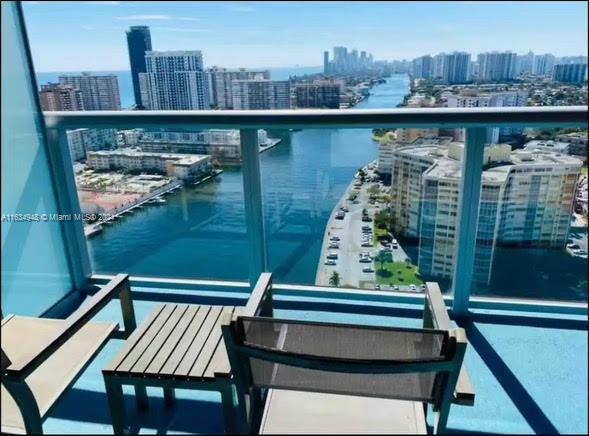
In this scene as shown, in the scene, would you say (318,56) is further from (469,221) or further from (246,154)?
(469,221)

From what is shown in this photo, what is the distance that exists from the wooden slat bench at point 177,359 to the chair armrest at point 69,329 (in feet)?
0.66

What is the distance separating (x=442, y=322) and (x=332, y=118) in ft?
4.66

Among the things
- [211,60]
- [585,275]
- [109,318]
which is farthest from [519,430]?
[211,60]

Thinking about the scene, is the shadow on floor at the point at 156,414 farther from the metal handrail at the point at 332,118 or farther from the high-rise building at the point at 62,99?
the high-rise building at the point at 62,99

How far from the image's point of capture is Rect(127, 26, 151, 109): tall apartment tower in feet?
9.54

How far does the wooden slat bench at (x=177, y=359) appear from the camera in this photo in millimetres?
1754

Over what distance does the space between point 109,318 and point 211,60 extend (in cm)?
187

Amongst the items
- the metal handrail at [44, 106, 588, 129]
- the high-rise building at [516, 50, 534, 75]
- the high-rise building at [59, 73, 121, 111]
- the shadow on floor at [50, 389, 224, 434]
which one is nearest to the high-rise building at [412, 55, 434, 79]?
the metal handrail at [44, 106, 588, 129]

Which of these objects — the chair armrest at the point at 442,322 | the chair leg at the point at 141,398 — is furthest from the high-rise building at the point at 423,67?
the chair leg at the point at 141,398

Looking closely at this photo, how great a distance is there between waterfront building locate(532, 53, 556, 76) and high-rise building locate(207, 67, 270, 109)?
1.59m

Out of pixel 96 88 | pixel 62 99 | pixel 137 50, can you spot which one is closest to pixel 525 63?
pixel 137 50

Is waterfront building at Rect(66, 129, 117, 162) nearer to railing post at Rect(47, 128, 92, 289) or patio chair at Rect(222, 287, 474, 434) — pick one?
railing post at Rect(47, 128, 92, 289)

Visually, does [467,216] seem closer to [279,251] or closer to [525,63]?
[525,63]

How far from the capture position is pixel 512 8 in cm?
256
